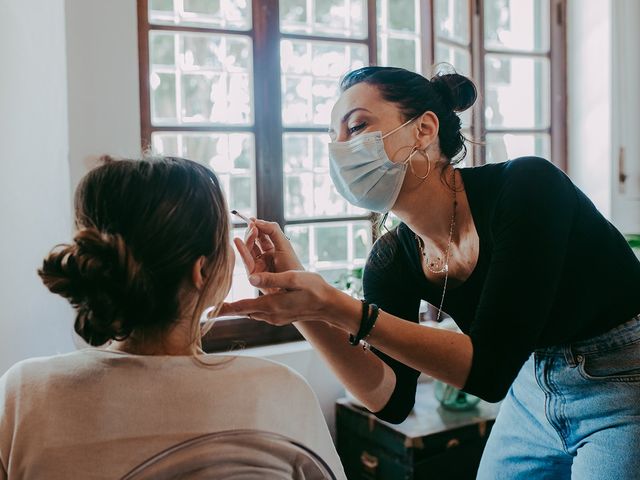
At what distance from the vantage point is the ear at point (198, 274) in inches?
37.4

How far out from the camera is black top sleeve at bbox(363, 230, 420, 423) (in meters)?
1.34

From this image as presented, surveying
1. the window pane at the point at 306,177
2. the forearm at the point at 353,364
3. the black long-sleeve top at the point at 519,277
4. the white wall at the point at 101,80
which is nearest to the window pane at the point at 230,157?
the window pane at the point at 306,177

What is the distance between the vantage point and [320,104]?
2.52 metres

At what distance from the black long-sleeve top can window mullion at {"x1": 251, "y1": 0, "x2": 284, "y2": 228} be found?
1.01 metres

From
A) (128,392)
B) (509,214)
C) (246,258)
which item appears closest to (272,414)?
(128,392)

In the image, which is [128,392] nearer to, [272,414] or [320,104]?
[272,414]

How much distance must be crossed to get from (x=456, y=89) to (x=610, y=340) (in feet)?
1.90

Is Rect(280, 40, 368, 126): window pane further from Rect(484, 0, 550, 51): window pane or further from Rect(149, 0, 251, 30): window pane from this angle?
Rect(484, 0, 550, 51): window pane

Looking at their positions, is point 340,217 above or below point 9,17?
below

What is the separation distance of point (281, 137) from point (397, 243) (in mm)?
1072

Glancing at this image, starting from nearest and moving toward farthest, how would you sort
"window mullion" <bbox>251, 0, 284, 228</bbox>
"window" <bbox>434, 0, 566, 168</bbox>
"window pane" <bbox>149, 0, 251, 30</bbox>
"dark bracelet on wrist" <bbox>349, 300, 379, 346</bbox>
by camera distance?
"dark bracelet on wrist" <bbox>349, 300, 379, 346</bbox> < "window pane" <bbox>149, 0, 251, 30</bbox> < "window mullion" <bbox>251, 0, 284, 228</bbox> < "window" <bbox>434, 0, 566, 168</bbox>

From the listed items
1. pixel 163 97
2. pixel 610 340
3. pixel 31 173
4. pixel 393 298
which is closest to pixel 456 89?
pixel 393 298

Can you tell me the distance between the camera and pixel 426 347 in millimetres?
1098

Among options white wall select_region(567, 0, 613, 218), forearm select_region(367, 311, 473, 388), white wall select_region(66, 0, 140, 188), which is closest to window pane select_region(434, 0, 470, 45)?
white wall select_region(567, 0, 613, 218)
